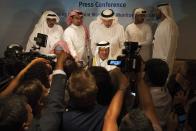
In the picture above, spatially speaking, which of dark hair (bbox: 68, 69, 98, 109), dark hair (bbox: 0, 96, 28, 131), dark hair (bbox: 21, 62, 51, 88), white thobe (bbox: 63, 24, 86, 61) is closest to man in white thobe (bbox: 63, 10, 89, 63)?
white thobe (bbox: 63, 24, 86, 61)

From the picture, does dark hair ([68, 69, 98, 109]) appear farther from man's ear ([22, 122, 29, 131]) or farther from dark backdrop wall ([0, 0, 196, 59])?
dark backdrop wall ([0, 0, 196, 59])

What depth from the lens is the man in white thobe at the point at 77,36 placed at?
20.4 feet

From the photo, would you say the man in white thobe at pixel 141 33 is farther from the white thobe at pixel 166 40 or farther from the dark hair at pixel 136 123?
A: the dark hair at pixel 136 123

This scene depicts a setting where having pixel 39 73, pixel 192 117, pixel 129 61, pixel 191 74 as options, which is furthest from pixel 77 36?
pixel 192 117

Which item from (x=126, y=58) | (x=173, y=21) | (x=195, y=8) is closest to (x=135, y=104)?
(x=126, y=58)

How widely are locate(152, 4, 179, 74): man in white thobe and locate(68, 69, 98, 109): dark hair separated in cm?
410

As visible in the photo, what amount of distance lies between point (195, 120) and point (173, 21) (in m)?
4.29

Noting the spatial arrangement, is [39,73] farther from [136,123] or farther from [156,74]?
[136,123]

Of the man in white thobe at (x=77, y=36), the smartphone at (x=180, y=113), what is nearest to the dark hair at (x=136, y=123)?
the smartphone at (x=180, y=113)

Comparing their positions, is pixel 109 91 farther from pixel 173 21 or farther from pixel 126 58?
pixel 173 21

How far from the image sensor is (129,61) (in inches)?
96.7

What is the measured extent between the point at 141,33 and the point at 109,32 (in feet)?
1.72

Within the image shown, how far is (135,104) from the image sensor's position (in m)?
2.31

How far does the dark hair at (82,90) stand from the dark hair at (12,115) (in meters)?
→ 0.28
